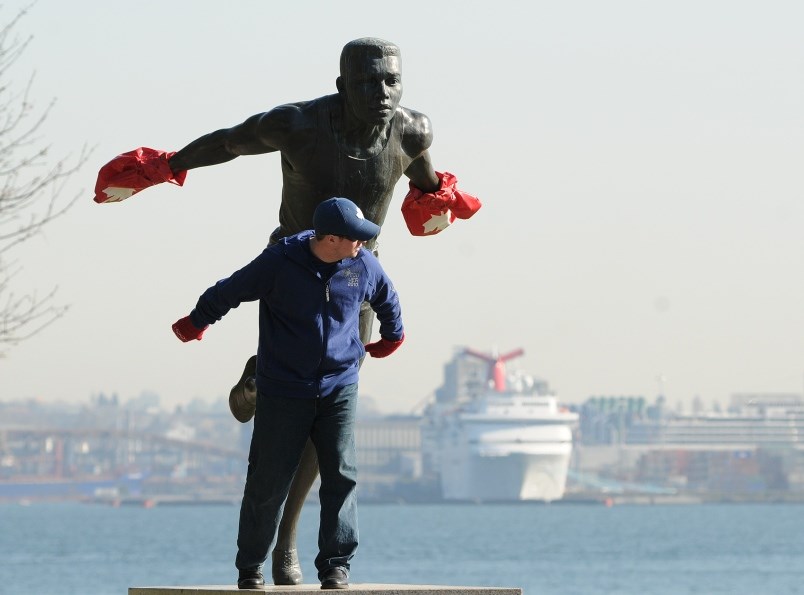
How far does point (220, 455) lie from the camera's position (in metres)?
153

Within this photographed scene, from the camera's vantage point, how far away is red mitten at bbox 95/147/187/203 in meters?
6.90

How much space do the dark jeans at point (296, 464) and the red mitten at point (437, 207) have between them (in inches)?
50.1

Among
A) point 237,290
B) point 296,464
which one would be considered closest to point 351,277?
point 237,290

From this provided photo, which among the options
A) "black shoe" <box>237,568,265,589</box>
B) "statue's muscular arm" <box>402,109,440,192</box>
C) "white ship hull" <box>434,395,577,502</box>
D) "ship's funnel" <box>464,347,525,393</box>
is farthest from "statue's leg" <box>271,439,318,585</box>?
"ship's funnel" <box>464,347,525,393</box>

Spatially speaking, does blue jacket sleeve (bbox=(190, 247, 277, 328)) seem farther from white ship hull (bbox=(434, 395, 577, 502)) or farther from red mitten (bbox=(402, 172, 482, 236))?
white ship hull (bbox=(434, 395, 577, 502))

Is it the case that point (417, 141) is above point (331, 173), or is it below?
above

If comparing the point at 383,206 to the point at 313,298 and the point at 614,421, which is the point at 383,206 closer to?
the point at 313,298

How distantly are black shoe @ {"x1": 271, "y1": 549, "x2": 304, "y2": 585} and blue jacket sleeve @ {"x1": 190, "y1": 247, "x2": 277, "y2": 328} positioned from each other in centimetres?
109

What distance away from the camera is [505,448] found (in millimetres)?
103625

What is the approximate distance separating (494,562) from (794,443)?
6632 centimetres

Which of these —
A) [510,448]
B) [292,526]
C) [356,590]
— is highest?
[510,448]

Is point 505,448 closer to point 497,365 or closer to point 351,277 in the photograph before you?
point 497,365

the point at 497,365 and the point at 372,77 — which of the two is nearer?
the point at 372,77

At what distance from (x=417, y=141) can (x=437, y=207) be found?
1.42ft
